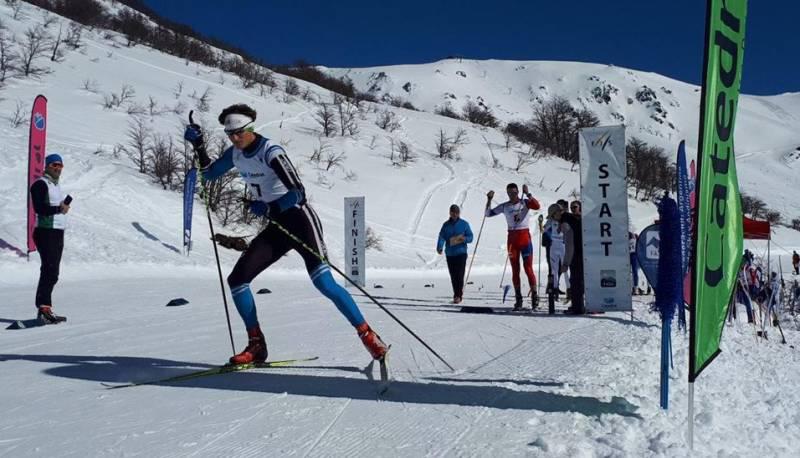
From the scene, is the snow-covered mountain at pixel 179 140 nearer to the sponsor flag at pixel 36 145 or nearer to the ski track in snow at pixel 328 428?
the sponsor flag at pixel 36 145

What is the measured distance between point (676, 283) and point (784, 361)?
3.45 m

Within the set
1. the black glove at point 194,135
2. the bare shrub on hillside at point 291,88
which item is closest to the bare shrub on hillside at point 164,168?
the black glove at point 194,135

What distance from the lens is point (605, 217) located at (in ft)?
24.0

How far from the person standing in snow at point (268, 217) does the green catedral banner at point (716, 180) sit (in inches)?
78.9

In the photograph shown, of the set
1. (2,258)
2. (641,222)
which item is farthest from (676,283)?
(641,222)

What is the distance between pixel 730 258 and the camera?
282cm

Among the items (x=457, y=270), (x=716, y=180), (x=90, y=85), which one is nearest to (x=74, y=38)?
(x=90, y=85)

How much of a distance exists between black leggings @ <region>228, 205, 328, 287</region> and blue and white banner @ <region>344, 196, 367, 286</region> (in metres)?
8.29

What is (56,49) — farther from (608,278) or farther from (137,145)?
(608,278)

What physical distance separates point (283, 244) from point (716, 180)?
271cm

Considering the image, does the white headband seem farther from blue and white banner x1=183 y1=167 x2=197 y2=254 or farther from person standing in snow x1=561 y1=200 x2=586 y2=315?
blue and white banner x1=183 y1=167 x2=197 y2=254

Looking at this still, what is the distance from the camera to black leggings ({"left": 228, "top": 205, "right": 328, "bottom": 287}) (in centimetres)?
396

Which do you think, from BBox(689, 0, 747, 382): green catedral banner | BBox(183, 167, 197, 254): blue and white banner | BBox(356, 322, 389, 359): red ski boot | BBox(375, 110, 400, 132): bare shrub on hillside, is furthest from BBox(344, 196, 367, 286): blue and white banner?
BBox(375, 110, 400, 132): bare shrub on hillside

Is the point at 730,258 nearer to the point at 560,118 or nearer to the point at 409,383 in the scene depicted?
the point at 409,383
